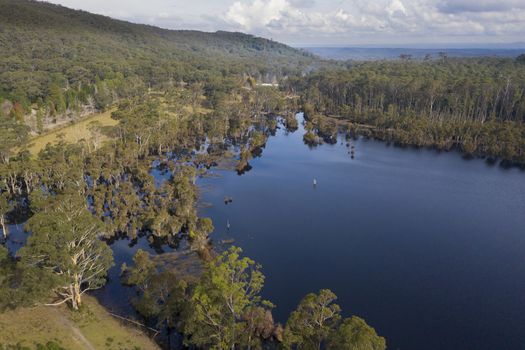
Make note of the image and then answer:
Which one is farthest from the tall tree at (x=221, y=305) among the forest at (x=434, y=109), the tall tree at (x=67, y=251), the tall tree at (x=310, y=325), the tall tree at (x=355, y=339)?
the forest at (x=434, y=109)

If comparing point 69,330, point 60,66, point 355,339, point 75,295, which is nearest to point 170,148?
point 75,295

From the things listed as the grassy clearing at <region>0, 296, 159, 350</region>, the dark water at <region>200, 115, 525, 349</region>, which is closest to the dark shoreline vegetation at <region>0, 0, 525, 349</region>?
the grassy clearing at <region>0, 296, 159, 350</region>

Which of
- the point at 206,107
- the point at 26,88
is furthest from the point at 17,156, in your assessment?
the point at 206,107

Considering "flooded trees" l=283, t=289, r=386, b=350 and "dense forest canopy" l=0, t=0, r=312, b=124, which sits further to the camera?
"dense forest canopy" l=0, t=0, r=312, b=124

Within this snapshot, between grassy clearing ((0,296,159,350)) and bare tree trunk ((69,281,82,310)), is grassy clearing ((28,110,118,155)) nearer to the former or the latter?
bare tree trunk ((69,281,82,310))

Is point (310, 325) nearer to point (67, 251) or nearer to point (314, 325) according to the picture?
point (314, 325)

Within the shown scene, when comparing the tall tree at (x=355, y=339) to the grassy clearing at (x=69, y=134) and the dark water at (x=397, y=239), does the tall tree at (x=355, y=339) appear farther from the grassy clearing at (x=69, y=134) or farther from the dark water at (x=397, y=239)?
the grassy clearing at (x=69, y=134)
